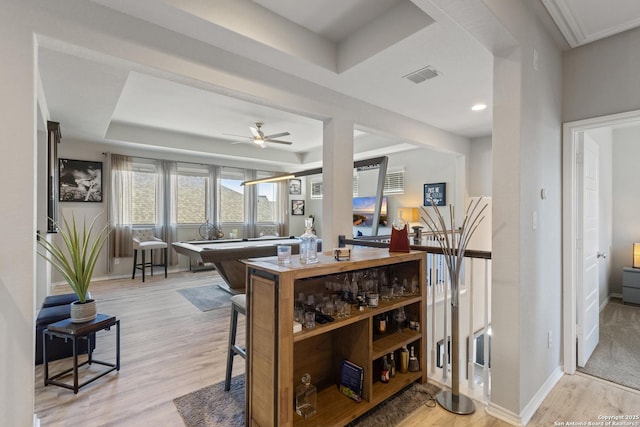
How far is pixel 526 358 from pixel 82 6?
12.4 ft

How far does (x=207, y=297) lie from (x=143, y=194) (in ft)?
10.8

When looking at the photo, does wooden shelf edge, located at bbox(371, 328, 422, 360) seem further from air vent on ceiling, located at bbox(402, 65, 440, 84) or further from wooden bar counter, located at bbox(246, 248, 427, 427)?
air vent on ceiling, located at bbox(402, 65, 440, 84)

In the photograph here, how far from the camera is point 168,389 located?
7.79 feet

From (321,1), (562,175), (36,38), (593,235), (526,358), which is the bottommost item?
(526,358)

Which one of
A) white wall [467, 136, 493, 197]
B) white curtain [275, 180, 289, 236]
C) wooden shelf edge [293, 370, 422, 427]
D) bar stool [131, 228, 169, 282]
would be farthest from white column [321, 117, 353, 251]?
white curtain [275, 180, 289, 236]

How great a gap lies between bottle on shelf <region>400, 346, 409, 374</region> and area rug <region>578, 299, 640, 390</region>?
1.63m

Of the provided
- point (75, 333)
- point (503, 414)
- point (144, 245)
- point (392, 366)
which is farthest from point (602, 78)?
point (144, 245)

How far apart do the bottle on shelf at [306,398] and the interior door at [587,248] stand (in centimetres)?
251

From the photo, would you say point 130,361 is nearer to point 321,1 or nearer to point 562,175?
point 321,1

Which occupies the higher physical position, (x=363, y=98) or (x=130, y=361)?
(x=363, y=98)

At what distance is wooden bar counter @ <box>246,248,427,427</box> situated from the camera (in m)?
1.63

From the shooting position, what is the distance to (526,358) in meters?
2.06

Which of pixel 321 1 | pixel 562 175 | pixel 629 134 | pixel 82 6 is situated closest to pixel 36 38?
pixel 82 6

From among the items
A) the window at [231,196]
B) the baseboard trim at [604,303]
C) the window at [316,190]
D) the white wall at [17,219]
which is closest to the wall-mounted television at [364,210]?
the window at [316,190]
